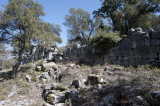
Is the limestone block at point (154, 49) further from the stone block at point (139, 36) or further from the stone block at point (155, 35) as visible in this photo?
the stone block at point (139, 36)

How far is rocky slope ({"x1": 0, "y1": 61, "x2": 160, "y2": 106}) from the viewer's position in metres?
3.26

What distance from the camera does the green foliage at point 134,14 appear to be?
53.3 feet

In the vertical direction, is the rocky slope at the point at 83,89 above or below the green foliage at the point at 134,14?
below

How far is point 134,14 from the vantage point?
53.9ft

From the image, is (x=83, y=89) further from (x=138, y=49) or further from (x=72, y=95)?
(x=138, y=49)

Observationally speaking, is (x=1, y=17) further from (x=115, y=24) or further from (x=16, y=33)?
(x=115, y=24)

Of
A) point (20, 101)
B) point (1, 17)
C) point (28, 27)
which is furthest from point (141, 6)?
point (20, 101)

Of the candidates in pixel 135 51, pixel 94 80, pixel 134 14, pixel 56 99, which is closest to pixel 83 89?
pixel 94 80

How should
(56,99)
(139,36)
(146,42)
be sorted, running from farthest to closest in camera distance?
(139,36) → (146,42) → (56,99)

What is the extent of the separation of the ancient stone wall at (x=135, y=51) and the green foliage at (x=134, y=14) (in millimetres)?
10133

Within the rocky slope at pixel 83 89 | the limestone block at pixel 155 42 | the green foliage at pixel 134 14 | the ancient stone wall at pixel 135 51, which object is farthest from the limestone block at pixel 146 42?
the green foliage at pixel 134 14

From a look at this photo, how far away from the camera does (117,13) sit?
16734 millimetres

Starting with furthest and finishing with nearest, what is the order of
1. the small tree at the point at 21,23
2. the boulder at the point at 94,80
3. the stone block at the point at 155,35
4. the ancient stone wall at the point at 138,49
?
the small tree at the point at 21,23
the ancient stone wall at the point at 138,49
the stone block at the point at 155,35
the boulder at the point at 94,80

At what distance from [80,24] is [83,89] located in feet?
58.0
